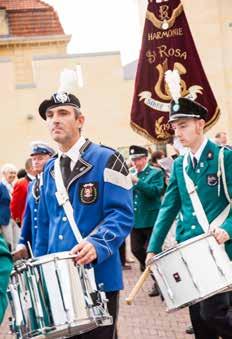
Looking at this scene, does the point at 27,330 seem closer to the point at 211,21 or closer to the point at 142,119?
the point at 142,119

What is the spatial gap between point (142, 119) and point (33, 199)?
12.8 feet

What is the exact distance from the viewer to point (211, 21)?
18.7 metres

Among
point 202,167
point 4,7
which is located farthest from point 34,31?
point 202,167

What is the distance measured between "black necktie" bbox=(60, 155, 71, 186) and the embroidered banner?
13.4 ft

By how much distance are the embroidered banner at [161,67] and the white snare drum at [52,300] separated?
15.8 feet

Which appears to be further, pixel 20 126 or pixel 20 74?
pixel 20 74

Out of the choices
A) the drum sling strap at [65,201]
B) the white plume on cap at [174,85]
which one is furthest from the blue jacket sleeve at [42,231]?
the white plume on cap at [174,85]

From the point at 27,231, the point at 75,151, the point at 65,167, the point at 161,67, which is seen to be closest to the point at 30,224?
the point at 27,231

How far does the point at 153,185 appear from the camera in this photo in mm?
7383

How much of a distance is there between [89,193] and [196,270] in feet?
2.48

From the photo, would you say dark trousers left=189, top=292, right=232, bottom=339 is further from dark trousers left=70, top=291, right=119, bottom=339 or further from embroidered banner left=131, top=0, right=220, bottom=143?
embroidered banner left=131, top=0, right=220, bottom=143

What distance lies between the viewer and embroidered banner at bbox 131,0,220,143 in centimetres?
757

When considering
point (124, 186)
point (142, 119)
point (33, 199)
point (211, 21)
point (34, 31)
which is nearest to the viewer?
point (124, 186)

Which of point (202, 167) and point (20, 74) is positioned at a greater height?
point (20, 74)
